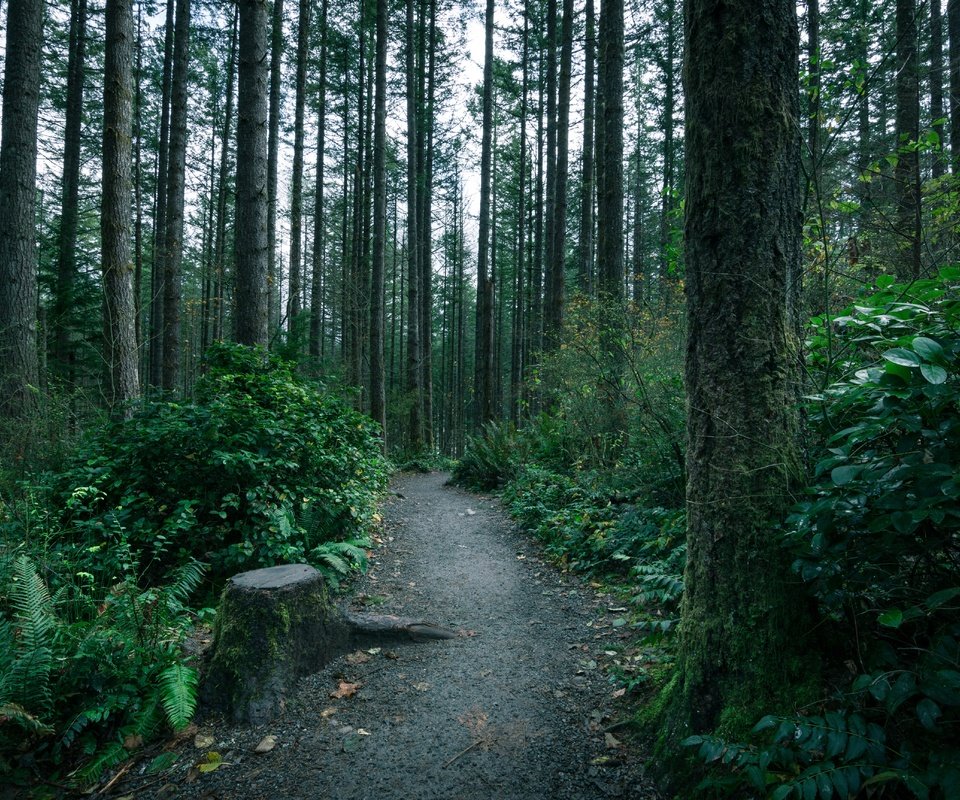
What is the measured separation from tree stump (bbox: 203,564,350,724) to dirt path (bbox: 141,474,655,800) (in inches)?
4.7

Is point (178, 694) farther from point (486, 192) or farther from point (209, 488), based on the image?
point (486, 192)

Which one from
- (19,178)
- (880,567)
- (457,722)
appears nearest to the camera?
(880,567)

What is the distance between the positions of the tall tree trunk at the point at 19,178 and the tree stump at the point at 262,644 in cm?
645

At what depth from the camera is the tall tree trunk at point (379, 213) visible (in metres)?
13.5

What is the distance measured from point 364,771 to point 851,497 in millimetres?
2705

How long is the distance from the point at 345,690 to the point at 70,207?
639 inches

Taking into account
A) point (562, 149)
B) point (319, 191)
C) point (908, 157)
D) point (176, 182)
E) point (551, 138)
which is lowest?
point (908, 157)

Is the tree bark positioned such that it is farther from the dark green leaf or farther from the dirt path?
the dark green leaf

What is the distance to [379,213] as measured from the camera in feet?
46.2

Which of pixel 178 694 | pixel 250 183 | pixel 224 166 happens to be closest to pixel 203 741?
pixel 178 694

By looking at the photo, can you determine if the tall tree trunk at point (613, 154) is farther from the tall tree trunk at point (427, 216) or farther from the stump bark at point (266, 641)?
the tall tree trunk at point (427, 216)

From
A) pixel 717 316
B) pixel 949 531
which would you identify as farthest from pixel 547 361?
pixel 949 531

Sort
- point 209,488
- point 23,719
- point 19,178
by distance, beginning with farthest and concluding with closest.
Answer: point 19,178
point 209,488
point 23,719

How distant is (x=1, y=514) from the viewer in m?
4.28
